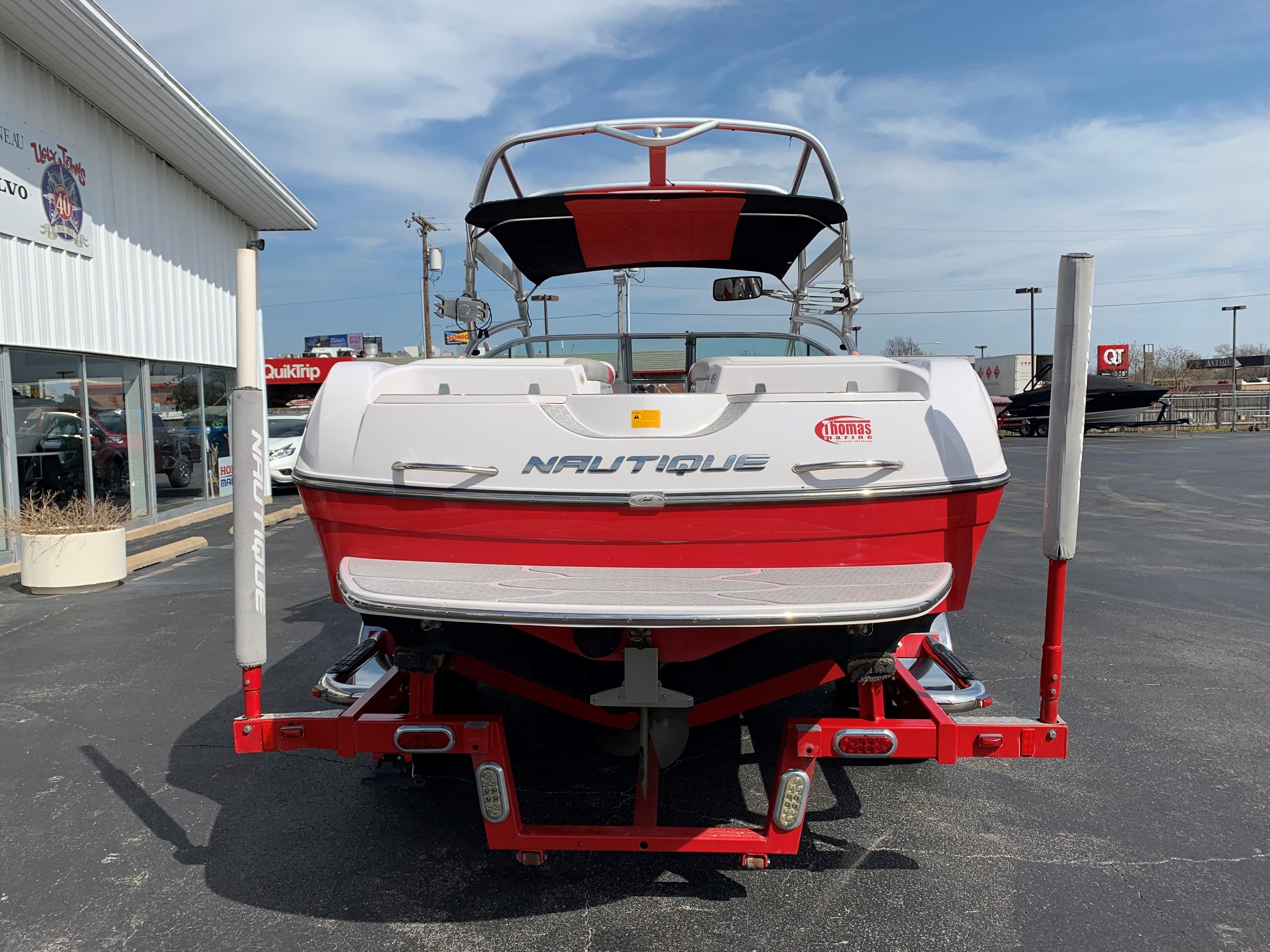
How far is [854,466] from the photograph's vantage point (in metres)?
2.56

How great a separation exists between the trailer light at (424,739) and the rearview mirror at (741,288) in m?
3.64

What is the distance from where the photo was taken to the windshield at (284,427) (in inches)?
672

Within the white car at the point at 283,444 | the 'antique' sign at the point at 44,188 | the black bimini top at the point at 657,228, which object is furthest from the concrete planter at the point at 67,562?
the white car at the point at 283,444

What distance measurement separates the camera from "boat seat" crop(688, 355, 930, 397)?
9.75 ft

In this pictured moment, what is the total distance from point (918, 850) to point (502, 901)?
1.49m

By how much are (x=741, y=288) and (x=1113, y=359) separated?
47239 millimetres

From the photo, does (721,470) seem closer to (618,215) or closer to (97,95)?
(618,215)

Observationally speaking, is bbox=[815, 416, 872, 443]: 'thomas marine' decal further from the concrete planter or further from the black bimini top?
the concrete planter

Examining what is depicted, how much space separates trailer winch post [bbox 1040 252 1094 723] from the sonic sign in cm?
4845

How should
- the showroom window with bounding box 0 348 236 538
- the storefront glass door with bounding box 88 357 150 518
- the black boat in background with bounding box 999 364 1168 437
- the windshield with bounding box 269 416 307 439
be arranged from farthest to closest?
the black boat in background with bounding box 999 364 1168 437 < the windshield with bounding box 269 416 307 439 < the storefront glass door with bounding box 88 357 150 518 < the showroom window with bounding box 0 348 236 538

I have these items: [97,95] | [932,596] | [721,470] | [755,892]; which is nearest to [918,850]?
[755,892]

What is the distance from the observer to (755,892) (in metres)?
2.84

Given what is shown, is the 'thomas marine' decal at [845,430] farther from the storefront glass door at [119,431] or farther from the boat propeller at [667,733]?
the storefront glass door at [119,431]

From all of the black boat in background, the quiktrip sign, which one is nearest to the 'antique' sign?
the black boat in background
